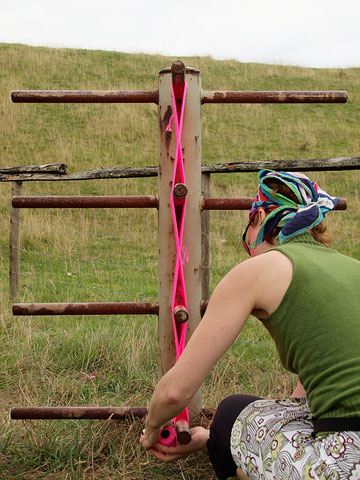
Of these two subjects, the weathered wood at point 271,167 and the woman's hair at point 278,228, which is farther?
the weathered wood at point 271,167

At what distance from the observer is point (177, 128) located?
2.06 meters

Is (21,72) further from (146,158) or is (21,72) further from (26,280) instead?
(26,280)

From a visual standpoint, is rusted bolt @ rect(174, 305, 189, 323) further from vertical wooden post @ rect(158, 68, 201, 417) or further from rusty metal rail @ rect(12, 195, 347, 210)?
rusty metal rail @ rect(12, 195, 347, 210)

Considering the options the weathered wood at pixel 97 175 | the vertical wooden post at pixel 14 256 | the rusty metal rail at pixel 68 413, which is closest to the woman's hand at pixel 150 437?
the rusty metal rail at pixel 68 413

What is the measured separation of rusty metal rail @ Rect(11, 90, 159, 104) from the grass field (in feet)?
4.09

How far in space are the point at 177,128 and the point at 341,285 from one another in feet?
2.86

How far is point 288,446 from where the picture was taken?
155 centimetres

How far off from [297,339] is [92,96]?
123cm

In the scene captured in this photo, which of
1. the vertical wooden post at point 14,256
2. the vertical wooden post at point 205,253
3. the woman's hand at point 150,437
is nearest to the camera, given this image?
the woman's hand at point 150,437

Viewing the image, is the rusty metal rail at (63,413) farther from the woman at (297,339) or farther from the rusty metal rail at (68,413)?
the woman at (297,339)

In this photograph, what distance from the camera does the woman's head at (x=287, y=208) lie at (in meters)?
1.64

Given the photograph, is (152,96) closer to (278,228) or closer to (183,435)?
(278,228)

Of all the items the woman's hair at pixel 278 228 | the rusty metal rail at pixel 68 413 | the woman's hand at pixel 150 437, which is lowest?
the rusty metal rail at pixel 68 413

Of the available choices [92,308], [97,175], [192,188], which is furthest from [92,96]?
[97,175]
